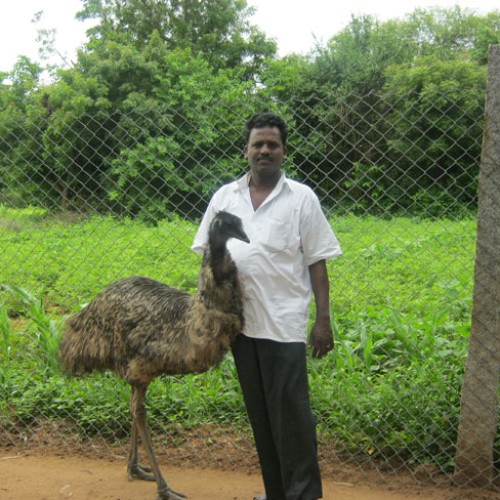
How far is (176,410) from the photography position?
4.62m

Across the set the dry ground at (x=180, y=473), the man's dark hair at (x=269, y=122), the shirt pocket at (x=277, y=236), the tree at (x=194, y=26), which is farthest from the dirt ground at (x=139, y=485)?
the tree at (x=194, y=26)

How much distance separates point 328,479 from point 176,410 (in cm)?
112

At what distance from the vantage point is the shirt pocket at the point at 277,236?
315 cm

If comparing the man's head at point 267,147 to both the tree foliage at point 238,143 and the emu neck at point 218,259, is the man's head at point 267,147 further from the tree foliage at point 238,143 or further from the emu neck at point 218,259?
the tree foliage at point 238,143

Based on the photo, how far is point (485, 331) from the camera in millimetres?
3598

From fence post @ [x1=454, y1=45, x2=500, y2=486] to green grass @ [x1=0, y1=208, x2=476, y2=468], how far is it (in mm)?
198

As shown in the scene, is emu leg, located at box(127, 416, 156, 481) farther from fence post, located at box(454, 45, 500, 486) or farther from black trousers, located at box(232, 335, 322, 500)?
fence post, located at box(454, 45, 500, 486)

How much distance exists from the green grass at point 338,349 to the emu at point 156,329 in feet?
2.03

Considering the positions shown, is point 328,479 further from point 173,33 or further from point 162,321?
point 173,33

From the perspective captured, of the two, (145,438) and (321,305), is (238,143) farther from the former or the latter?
(145,438)

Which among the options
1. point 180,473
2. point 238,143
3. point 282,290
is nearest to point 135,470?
point 180,473

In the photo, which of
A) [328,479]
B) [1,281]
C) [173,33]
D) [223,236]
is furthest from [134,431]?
[173,33]

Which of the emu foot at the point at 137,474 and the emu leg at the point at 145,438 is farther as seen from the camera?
the emu foot at the point at 137,474

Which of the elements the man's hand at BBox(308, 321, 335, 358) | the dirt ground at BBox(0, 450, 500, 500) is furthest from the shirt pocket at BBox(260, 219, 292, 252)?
the dirt ground at BBox(0, 450, 500, 500)
